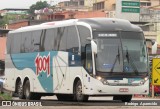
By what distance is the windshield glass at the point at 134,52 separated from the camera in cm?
2286

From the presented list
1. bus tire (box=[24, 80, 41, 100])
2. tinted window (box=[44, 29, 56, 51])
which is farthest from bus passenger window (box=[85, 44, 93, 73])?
bus tire (box=[24, 80, 41, 100])

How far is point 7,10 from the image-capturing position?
19088cm

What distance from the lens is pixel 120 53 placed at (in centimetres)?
2277

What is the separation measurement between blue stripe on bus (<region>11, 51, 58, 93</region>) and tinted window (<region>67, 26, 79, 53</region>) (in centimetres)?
130

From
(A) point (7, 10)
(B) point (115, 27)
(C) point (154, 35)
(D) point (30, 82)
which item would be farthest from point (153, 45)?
(A) point (7, 10)

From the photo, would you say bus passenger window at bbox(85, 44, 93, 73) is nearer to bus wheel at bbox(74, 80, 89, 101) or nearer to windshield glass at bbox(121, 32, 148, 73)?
bus wheel at bbox(74, 80, 89, 101)

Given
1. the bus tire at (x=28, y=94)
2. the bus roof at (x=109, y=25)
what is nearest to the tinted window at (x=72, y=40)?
the bus roof at (x=109, y=25)

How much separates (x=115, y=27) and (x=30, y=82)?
6.51m

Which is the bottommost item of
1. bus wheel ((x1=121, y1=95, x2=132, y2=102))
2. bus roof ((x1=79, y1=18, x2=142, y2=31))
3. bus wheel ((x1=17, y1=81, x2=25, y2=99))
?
bus wheel ((x1=17, y1=81, x2=25, y2=99))

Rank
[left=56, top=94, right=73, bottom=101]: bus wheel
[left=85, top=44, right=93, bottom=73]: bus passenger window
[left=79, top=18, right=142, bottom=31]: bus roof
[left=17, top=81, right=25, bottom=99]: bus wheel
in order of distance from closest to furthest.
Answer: [left=85, top=44, right=93, bottom=73]: bus passenger window < [left=79, top=18, right=142, bottom=31]: bus roof < [left=56, top=94, right=73, bottom=101]: bus wheel < [left=17, top=81, right=25, bottom=99]: bus wheel

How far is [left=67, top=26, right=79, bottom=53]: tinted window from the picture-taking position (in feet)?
77.5

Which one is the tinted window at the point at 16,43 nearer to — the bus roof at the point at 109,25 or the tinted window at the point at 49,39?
the tinted window at the point at 49,39

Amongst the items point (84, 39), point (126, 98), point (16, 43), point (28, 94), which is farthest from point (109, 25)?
point (16, 43)

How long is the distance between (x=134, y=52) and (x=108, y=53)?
1.07m
